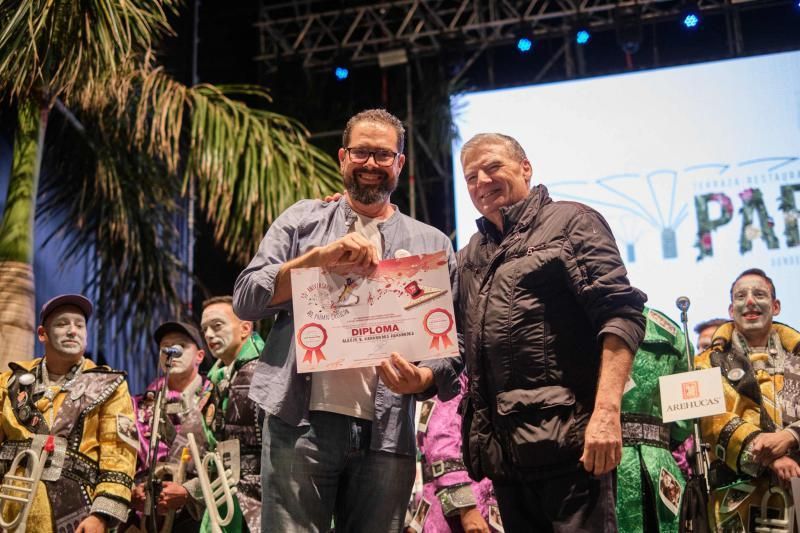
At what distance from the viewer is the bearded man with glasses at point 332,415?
7.30ft

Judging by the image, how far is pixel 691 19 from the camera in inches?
281

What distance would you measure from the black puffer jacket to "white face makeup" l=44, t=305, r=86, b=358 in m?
2.29

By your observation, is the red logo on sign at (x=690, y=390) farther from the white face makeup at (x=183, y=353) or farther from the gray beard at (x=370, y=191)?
the white face makeup at (x=183, y=353)

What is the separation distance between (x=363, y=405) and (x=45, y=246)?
5028 millimetres

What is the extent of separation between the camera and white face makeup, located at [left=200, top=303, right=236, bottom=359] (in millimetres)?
4941

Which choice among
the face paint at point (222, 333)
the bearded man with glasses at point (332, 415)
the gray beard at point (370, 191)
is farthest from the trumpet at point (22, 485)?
the gray beard at point (370, 191)

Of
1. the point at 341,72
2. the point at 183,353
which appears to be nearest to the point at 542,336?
the point at 183,353

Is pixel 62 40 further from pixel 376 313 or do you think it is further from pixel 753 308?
pixel 753 308

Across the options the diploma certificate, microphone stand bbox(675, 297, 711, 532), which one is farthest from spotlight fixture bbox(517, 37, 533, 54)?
the diploma certificate

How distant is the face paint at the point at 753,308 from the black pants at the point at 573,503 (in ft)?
6.99

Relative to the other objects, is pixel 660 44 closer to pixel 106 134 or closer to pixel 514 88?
pixel 514 88

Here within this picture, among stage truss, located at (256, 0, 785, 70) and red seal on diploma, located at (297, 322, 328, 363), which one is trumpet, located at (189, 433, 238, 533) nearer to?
red seal on diploma, located at (297, 322, 328, 363)

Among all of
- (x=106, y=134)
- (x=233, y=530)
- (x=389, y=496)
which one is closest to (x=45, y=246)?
(x=106, y=134)

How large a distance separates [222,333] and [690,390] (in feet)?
8.23
